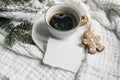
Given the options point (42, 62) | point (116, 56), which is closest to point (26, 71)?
point (42, 62)

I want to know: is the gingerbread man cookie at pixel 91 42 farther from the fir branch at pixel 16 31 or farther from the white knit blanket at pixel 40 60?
the fir branch at pixel 16 31

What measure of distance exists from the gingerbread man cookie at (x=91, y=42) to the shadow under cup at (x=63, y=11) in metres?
0.03

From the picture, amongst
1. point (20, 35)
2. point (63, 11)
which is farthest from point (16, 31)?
point (63, 11)

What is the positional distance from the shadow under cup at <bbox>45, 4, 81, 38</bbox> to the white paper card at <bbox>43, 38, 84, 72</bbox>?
0.9 inches

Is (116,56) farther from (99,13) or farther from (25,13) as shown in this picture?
(25,13)

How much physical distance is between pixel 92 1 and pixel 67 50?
6.6 inches

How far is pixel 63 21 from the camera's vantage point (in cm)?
52

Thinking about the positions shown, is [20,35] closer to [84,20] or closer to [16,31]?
[16,31]

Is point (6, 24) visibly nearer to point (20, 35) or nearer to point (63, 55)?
point (20, 35)

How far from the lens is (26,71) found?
1.67 feet

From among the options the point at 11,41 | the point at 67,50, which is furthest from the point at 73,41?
the point at 11,41

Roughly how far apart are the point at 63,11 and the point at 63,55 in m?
0.10

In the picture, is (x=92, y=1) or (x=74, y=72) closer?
(x=74, y=72)

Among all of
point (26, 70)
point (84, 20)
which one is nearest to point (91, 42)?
point (84, 20)
